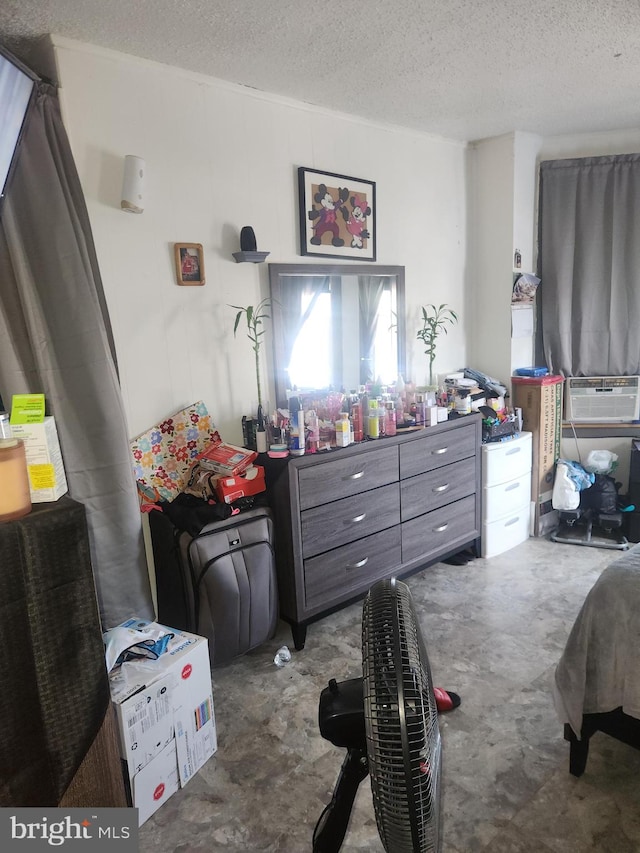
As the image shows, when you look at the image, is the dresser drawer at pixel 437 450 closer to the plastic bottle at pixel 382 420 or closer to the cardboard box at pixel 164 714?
the plastic bottle at pixel 382 420

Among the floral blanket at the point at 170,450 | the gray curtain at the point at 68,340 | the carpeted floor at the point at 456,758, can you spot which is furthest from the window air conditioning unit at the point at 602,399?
the gray curtain at the point at 68,340

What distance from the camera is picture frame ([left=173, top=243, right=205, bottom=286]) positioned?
7.74ft

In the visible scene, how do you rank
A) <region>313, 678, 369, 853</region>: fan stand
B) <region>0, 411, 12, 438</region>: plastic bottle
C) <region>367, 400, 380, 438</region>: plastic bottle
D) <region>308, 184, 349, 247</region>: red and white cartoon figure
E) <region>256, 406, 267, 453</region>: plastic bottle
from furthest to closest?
1. <region>308, 184, 349, 247</region>: red and white cartoon figure
2. <region>367, 400, 380, 438</region>: plastic bottle
3. <region>256, 406, 267, 453</region>: plastic bottle
4. <region>0, 411, 12, 438</region>: plastic bottle
5. <region>313, 678, 369, 853</region>: fan stand

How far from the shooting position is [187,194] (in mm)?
2373

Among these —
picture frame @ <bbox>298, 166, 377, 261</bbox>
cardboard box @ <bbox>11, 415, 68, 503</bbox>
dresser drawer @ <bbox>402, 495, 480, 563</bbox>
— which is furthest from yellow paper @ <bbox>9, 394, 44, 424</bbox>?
dresser drawer @ <bbox>402, 495, 480, 563</bbox>

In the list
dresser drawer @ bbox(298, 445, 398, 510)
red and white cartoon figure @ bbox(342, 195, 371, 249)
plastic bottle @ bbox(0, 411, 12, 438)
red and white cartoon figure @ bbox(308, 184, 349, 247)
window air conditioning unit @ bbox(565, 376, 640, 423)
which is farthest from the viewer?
window air conditioning unit @ bbox(565, 376, 640, 423)

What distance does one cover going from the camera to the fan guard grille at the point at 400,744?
0.62 metres

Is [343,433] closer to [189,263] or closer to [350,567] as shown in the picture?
[350,567]

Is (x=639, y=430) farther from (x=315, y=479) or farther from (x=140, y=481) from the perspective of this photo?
(x=140, y=481)

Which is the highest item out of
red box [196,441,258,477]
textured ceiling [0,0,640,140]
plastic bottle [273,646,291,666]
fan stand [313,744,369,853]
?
textured ceiling [0,0,640,140]

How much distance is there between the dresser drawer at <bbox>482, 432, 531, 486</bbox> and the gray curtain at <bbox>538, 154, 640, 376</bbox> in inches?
26.0

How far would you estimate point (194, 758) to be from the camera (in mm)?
1798

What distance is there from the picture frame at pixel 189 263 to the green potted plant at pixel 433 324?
1.42m

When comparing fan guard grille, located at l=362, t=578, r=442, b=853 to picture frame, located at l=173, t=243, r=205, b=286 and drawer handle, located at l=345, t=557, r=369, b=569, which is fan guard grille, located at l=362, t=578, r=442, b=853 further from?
picture frame, located at l=173, t=243, r=205, b=286
